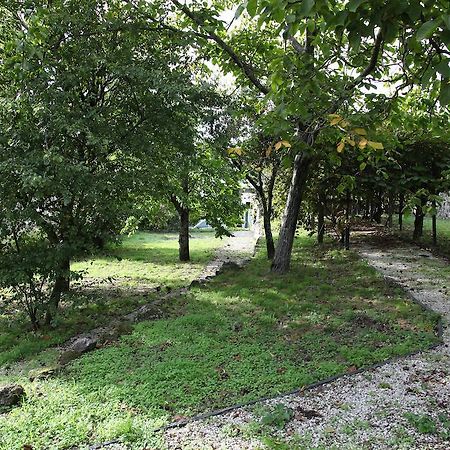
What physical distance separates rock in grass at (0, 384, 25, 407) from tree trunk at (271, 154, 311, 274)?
5.42 meters

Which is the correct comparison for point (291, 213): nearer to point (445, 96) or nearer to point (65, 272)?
point (65, 272)

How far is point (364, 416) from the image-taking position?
10.8 feet

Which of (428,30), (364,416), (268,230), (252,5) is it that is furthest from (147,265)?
(428,30)

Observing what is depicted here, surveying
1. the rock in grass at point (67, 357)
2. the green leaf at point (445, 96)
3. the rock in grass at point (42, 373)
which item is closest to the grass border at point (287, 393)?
the rock in grass at point (42, 373)

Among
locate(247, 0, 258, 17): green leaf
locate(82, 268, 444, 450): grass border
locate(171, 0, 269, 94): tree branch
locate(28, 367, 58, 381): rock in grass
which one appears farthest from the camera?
locate(171, 0, 269, 94): tree branch

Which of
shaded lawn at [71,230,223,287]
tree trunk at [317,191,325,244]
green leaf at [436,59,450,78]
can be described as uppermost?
green leaf at [436,59,450,78]

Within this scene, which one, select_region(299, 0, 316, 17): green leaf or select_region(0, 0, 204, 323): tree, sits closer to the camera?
select_region(299, 0, 316, 17): green leaf

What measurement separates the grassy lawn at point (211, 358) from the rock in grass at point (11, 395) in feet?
0.29

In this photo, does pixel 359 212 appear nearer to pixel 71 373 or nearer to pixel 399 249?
pixel 399 249

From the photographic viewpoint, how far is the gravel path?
301 cm

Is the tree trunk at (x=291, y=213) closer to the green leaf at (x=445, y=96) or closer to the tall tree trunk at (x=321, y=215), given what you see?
the tall tree trunk at (x=321, y=215)

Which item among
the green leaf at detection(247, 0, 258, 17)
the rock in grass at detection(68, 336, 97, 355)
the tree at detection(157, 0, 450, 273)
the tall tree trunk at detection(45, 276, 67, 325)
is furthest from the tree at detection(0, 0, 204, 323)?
the green leaf at detection(247, 0, 258, 17)

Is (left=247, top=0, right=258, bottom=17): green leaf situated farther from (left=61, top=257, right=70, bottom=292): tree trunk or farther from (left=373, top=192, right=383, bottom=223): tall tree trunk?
(left=373, top=192, right=383, bottom=223): tall tree trunk

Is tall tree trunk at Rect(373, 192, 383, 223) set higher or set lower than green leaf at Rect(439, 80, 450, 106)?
lower
